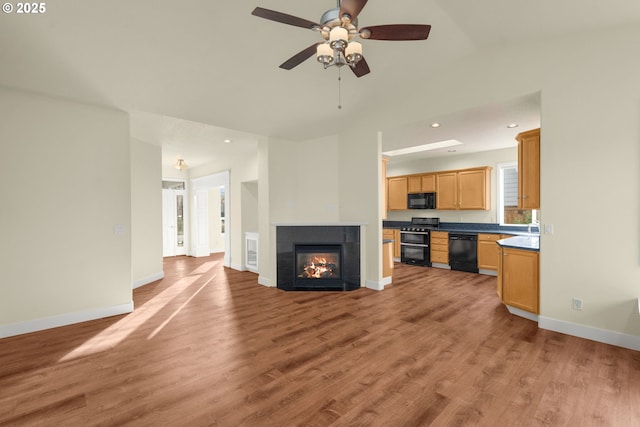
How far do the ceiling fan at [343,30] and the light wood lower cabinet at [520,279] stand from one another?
2.91 m

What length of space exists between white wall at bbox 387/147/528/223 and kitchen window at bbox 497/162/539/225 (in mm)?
97

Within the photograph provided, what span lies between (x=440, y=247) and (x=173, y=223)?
301 inches

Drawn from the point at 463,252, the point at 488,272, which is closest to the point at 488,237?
the point at 463,252

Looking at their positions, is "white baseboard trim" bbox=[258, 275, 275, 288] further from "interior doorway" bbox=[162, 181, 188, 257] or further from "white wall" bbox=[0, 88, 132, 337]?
"interior doorway" bbox=[162, 181, 188, 257]

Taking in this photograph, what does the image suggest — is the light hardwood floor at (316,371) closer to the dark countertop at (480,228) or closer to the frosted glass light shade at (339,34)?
the dark countertop at (480,228)

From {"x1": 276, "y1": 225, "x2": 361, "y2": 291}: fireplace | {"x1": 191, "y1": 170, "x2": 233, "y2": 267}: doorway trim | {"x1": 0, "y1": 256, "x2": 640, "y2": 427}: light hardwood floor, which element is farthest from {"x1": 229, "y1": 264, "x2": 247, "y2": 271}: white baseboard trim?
{"x1": 0, "y1": 256, "x2": 640, "y2": 427}: light hardwood floor

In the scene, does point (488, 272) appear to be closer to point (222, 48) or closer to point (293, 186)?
point (293, 186)

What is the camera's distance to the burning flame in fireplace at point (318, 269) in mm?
5281

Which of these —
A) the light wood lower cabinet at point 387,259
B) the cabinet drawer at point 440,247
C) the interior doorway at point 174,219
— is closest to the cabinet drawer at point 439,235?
the cabinet drawer at point 440,247

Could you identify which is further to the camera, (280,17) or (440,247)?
(440,247)

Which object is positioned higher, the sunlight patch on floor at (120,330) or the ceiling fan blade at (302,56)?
the ceiling fan blade at (302,56)

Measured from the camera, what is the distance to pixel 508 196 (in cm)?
655

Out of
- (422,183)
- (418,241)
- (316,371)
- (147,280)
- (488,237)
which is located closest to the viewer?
(316,371)

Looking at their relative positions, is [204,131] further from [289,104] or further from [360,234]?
[360,234]
